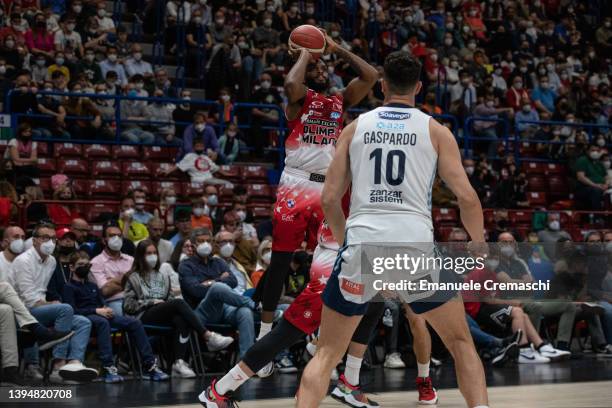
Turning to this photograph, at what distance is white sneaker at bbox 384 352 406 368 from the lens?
1184 centimetres

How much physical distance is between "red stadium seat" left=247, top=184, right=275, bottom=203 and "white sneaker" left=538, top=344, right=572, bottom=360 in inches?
223

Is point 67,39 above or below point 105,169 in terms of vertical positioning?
above

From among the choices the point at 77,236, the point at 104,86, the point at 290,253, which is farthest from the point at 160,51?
the point at 290,253

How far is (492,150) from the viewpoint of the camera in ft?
65.9

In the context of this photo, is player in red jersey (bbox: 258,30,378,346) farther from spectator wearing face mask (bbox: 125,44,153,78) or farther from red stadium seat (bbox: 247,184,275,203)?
spectator wearing face mask (bbox: 125,44,153,78)

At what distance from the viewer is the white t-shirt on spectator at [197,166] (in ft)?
53.4

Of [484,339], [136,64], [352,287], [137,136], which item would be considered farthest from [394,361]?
[136,64]

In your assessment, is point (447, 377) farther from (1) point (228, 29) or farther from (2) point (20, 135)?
(1) point (228, 29)

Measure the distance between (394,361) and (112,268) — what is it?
3228mm

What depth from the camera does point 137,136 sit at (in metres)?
17.0

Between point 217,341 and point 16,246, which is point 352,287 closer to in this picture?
point 217,341

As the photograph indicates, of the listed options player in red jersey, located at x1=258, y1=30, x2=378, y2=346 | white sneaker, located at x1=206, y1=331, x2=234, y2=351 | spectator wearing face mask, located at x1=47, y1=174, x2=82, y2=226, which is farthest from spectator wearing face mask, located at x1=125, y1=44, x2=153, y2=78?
player in red jersey, located at x1=258, y1=30, x2=378, y2=346

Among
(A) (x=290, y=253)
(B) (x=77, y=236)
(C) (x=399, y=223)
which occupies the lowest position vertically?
(B) (x=77, y=236)

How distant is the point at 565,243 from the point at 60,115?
24.7ft
